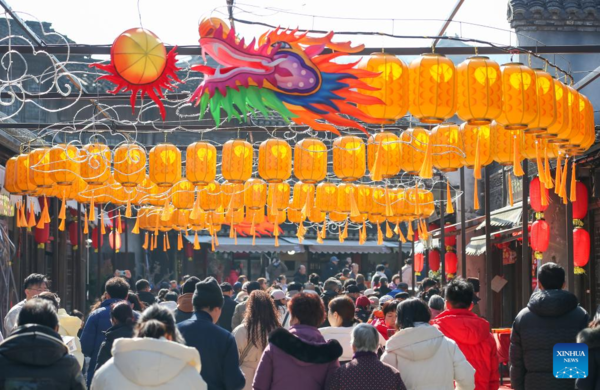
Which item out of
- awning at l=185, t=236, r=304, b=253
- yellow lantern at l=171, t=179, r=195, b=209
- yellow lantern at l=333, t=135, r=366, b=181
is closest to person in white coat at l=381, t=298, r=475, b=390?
yellow lantern at l=333, t=135, r=366, b=181

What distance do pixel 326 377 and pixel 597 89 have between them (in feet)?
37.7

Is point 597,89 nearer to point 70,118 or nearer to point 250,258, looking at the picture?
point 70,118

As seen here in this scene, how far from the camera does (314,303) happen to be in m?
7.10

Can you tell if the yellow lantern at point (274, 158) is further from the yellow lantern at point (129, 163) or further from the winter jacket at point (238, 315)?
the winter jacket at point (238, 315)

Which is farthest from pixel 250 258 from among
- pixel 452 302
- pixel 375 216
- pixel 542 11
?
pixel 452 302

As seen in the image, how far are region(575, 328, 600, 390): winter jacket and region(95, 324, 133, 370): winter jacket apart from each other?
368cm

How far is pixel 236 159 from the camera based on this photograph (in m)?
14.9

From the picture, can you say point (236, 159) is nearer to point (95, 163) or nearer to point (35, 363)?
point (95, 163)

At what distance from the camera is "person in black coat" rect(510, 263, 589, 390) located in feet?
24.9

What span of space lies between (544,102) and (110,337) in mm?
5358

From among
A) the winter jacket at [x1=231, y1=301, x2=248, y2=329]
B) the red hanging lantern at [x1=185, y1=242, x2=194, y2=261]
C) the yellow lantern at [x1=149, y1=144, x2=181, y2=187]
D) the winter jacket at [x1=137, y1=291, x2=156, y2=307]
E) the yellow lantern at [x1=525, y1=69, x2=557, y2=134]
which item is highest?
the yellow lantern at [x1=525, y1=69, x2=557, y2=134]

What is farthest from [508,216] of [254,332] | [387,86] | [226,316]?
[254,332]

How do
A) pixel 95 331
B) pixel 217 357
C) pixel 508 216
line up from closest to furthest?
1. pixel 217 357
2. pixel 95 331
3. pixel 508 216

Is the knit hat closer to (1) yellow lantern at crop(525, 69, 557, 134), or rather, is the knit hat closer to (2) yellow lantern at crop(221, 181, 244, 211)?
(1) yellow lantern at crop(525, 69, 557, 134)
